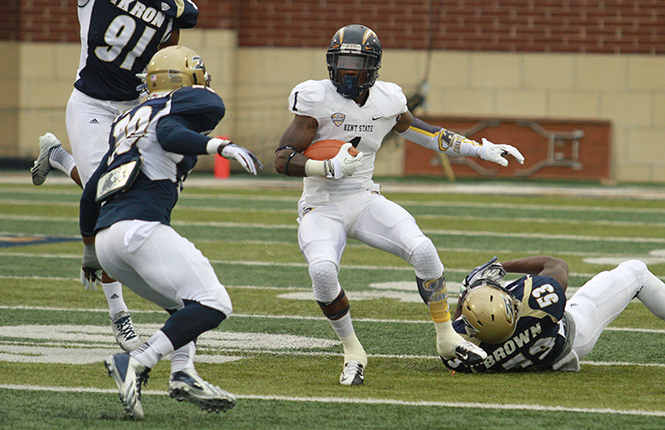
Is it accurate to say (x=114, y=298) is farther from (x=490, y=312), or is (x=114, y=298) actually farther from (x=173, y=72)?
(x=490, y=312)

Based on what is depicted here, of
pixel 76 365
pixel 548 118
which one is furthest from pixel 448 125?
pixel 76 365

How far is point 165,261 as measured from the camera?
334cm

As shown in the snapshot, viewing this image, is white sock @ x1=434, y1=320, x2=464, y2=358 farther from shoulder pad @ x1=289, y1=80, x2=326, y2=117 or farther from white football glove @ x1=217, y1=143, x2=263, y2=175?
white football glove @ x1=217, y1=143, x2=263, y2=175

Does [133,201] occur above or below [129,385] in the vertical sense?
above

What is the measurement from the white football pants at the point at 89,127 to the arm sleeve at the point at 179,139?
146 cm

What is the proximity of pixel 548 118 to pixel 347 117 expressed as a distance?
44.2 ft

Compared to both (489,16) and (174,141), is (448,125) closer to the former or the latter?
(489,16)

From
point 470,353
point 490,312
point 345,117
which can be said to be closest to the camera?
point 490,312

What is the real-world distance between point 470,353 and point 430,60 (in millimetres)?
13964

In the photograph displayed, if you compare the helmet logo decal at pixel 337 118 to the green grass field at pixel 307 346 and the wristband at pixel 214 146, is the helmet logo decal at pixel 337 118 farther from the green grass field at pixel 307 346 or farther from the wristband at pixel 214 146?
the wristband at pixel 214 146

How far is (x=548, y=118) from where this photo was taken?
56.7 ft

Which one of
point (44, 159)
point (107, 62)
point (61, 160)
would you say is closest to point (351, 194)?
point (107, 62)

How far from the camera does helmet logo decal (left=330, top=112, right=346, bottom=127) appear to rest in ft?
14.5

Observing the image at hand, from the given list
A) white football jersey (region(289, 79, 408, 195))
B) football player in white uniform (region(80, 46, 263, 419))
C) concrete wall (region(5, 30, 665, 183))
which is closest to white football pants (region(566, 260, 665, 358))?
white football jersey (region(289, 79, 408, 195))
